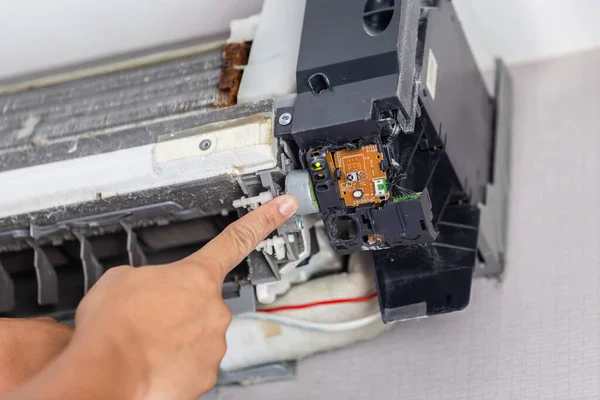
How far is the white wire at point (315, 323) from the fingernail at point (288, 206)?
15.8 inches

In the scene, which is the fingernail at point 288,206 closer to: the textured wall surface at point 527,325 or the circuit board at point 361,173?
the circuit board at point 361,173

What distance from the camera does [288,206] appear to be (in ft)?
3.96

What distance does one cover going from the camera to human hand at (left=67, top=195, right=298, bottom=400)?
0.93 meters

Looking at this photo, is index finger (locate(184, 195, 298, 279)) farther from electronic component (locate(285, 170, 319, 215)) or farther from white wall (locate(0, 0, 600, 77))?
white wall (locate(0, 0, 600, 77))

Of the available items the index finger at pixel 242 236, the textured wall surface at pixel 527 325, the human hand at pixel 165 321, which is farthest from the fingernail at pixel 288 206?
the textured wall surface at pixel 527 325

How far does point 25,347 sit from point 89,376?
39cm

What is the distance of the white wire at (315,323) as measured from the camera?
1523 millimetres

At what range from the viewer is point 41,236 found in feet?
4.75

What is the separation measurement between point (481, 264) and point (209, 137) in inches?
26.5

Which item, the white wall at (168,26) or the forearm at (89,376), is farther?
the white wall at (168,26)

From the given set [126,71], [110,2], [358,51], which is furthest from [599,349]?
[110,2]

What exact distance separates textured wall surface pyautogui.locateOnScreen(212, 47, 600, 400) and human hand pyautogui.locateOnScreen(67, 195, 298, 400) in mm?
566

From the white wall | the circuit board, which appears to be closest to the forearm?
the circuit board

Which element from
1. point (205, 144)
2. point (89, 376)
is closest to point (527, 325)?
point (205, 144)
